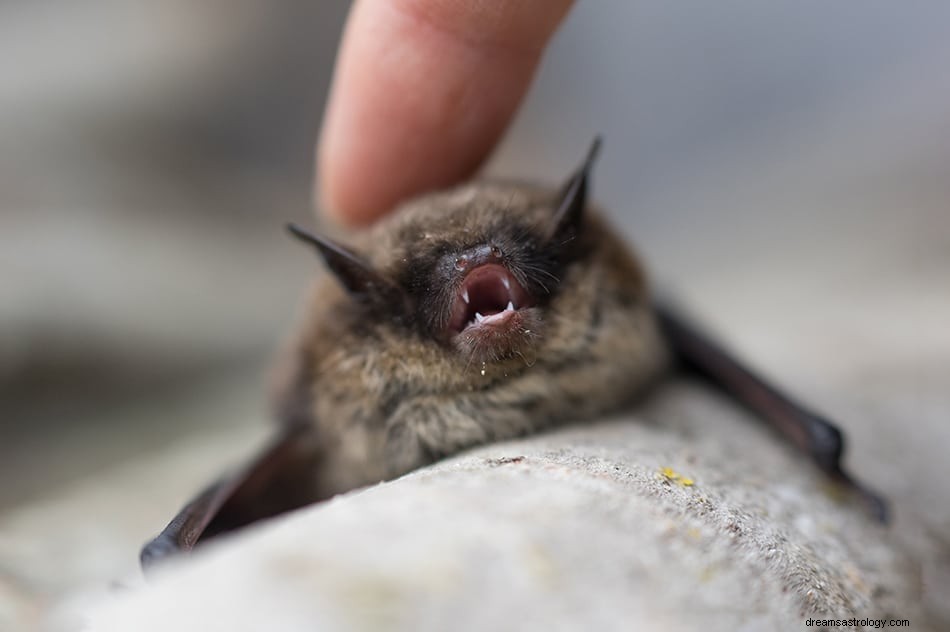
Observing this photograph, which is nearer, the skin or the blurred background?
the skin

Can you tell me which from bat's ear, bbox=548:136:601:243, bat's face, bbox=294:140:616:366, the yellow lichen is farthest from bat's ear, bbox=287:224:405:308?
the yellow lichen

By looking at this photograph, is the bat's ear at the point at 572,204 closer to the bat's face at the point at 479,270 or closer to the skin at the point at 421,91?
the bat's face at the point at 479,270

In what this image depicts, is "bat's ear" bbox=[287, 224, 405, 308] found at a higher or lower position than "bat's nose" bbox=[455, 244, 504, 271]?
lower

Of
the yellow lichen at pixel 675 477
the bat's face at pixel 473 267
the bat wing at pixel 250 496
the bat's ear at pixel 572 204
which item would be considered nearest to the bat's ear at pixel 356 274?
the bat's face at pixel 473 267

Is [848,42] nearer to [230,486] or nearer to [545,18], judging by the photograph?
[545,18]

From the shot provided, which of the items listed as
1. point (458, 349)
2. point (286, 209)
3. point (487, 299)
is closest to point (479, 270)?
point (487, 299)

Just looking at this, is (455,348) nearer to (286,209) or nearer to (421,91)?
(421,91)

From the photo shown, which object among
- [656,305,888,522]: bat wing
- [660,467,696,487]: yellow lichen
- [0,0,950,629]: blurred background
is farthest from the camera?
[0,0,950,629]: blurred background

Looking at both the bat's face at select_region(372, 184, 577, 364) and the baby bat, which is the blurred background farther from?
the bat's face at select_region(372, 184, 577, 364)

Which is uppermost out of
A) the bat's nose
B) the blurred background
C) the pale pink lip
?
the bat's nose
